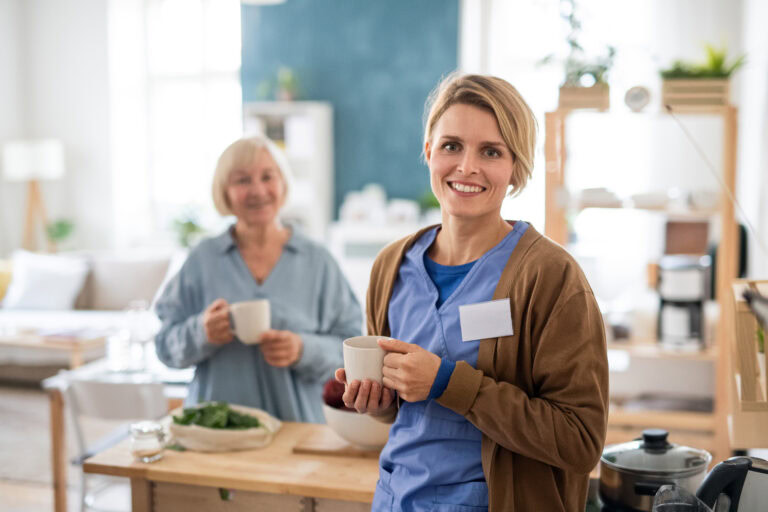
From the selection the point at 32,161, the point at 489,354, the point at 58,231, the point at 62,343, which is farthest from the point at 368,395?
the point at 58,231

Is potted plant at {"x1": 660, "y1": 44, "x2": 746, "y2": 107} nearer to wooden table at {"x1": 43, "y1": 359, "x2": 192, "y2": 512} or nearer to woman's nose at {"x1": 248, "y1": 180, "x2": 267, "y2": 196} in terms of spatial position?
woman's nose at {"x1": 248, "y1": 180, "x2": 267, "y2": 196}

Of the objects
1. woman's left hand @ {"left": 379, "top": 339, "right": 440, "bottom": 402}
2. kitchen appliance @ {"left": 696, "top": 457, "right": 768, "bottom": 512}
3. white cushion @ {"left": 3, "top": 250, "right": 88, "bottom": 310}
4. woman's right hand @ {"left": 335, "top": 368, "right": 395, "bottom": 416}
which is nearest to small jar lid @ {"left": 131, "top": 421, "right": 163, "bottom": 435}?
woman's right hand @ {"left": 335, "top": 368, "right": 395, "bottom": 416}

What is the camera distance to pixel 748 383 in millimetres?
1061

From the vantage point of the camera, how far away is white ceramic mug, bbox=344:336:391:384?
43.1 inches

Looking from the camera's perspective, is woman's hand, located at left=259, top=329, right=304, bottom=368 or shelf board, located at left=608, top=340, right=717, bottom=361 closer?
woman's hand, located at left=259, top=329, right=304, bottom=368

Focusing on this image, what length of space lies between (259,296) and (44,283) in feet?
14.5

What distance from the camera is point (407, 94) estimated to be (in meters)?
6.77

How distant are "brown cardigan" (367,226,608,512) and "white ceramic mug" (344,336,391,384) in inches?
4.3

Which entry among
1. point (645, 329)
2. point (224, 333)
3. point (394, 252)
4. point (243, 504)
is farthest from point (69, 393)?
point (645, 329)

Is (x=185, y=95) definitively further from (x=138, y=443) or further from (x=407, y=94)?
(x=138, y=443)

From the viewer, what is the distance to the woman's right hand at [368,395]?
111cm

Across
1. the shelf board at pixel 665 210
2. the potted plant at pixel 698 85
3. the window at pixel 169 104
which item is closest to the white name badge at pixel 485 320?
the shelf board at pixel 665 210

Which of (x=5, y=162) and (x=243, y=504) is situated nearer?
(x=243, y=504)

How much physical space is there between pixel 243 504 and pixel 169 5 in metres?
7.26
